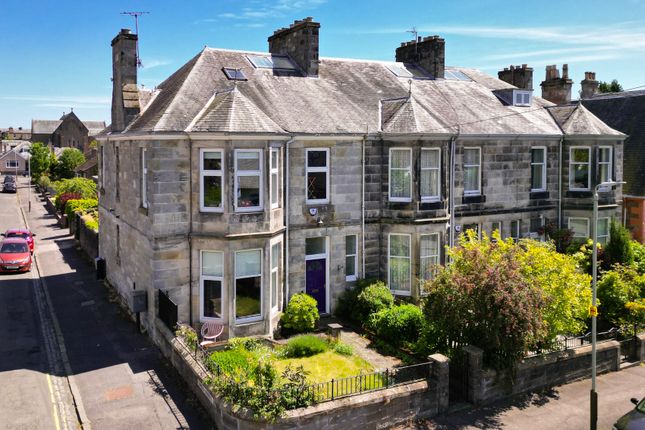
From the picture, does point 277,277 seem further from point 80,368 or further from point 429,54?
point 429,54

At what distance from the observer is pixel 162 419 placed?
1318cm

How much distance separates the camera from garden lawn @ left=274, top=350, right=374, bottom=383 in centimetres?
1512

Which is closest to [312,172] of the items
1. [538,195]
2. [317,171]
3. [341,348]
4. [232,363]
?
[317,171]

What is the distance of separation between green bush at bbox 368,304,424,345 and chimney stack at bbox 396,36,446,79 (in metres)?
13.6

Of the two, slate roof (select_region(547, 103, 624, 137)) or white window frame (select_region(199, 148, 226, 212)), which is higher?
slate roof (select_region(547, 103, 624, 137))

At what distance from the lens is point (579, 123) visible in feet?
84.8

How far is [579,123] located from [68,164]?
2948 inches

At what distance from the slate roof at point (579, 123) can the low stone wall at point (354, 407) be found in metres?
16.2

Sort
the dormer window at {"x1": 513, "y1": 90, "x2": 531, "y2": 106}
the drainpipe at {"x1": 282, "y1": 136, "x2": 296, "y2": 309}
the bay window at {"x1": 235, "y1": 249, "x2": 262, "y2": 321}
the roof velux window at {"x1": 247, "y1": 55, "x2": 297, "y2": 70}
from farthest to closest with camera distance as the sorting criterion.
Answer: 1. the dormer window at {"x1": 513, "y1": 90, "x2": 531, "y2": 106}
2. the roof velux window at {"x1": 247, "y1": 55, "x2": 297, "y2": 70}
3. the drainpipe at {"x1": 282, "y1": 136, "x2": 296, "y2": 309}
4. the bay window at {"x1": 235, "y1": 249, "x2": 262, "y2": 321}

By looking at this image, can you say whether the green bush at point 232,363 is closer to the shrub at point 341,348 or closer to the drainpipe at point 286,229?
the shrub at point 341,348

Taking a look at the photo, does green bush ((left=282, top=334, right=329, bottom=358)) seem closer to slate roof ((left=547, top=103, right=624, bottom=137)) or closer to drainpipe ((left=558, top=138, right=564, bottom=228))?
drainpipe ((left=558, top=138, right=564, bottom=228))

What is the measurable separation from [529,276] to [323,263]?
7562 millimetres

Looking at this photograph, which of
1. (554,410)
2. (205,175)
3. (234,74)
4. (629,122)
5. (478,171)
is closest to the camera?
(554,410)

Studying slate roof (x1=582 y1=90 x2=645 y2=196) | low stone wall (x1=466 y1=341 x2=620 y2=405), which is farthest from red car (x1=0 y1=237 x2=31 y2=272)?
slate roof (x1=582 y1=90 x2=645 y2=196)
